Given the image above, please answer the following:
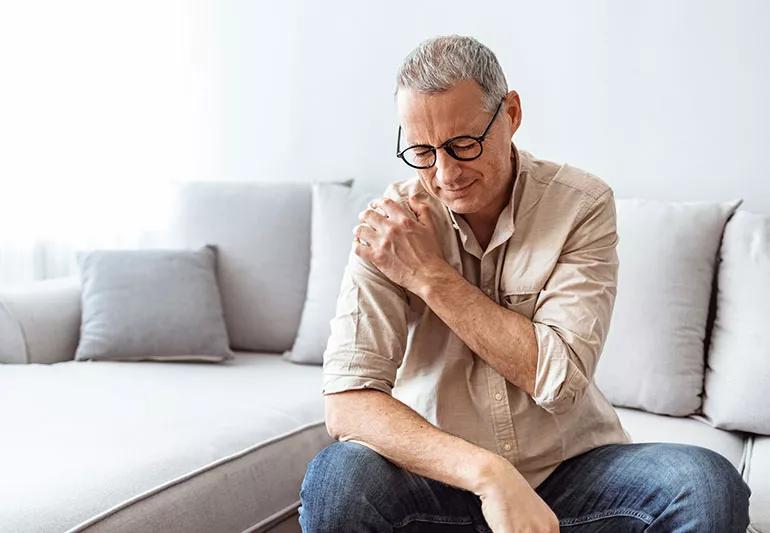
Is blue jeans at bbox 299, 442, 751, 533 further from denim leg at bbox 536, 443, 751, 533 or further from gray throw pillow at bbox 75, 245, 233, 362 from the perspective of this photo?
gray throw pillow at bbox 75, 245, 233, 362

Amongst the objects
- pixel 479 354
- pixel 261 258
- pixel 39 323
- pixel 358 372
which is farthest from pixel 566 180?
pixel 39 323

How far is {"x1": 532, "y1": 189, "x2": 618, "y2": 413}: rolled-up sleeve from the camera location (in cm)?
148

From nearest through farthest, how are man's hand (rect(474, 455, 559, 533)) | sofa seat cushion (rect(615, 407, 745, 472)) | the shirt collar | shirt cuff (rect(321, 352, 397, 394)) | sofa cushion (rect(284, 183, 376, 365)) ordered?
1. man's hand (rect(474, 455, 559, 533))
2. shirt cuff (rect(321, 352, 397, 394))
3. the shirt collar
4. sofa seat cushion (rect(615, 407, 745, 472))
5. sofa cushion (rect(284, 183, 376, 365))

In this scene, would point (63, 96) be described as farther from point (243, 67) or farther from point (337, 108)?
point (337, 108)

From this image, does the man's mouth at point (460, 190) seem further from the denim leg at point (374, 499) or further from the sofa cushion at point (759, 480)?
the sofa cushion at point (759, 480)

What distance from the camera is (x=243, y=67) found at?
3.04m

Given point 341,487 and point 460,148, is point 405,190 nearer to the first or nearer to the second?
point 460,148

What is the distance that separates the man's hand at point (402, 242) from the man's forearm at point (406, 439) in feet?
0.65

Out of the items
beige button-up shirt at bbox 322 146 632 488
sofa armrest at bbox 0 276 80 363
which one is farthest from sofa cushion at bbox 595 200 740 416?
sofa armrest at bbox 0 276 80 363

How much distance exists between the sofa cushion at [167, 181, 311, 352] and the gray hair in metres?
1.22

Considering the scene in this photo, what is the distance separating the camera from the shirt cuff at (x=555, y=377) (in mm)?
1472

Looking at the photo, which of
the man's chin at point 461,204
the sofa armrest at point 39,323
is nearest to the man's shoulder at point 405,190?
the man's chin at point 461,204

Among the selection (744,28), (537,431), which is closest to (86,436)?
(537,431)

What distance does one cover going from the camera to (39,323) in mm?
2518
